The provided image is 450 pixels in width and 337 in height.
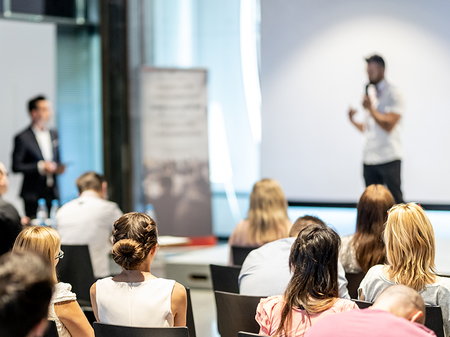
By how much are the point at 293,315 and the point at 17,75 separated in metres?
5.47

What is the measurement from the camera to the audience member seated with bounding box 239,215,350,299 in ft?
7.77

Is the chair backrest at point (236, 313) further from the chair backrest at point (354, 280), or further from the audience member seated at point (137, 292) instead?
the chair backrest at point (354, 280)

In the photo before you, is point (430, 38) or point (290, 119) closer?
point (430, 38)

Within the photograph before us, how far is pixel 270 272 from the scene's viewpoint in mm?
2412

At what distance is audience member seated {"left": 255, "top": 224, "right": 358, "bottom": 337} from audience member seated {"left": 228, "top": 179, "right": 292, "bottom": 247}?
1.54 meters

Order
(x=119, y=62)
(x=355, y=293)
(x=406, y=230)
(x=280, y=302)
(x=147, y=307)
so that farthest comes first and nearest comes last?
(x=119, y=62) → (x=355, y=293) → (x=406, y=230) → (x=147, y=307) → (x=280, y=302)

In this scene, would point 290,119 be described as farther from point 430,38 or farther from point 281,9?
point 430,38

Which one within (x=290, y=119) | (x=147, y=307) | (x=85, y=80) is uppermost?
(x=85, y=80)

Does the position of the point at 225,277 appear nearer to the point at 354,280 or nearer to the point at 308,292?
the point at 354,280

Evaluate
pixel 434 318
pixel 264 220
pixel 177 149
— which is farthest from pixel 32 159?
pixel 434 318

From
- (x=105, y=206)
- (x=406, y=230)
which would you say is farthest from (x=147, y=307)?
(x=105, y=206)

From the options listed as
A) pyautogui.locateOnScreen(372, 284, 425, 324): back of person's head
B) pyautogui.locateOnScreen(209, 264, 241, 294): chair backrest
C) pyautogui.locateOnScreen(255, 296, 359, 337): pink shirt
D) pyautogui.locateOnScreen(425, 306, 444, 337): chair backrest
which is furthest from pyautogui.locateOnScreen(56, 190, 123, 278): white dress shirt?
pyautogui.locateOnScreen(372, 284, 425, 324): back of person's head

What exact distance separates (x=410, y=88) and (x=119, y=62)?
340 cm

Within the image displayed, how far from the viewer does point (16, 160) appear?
536 centimetres
